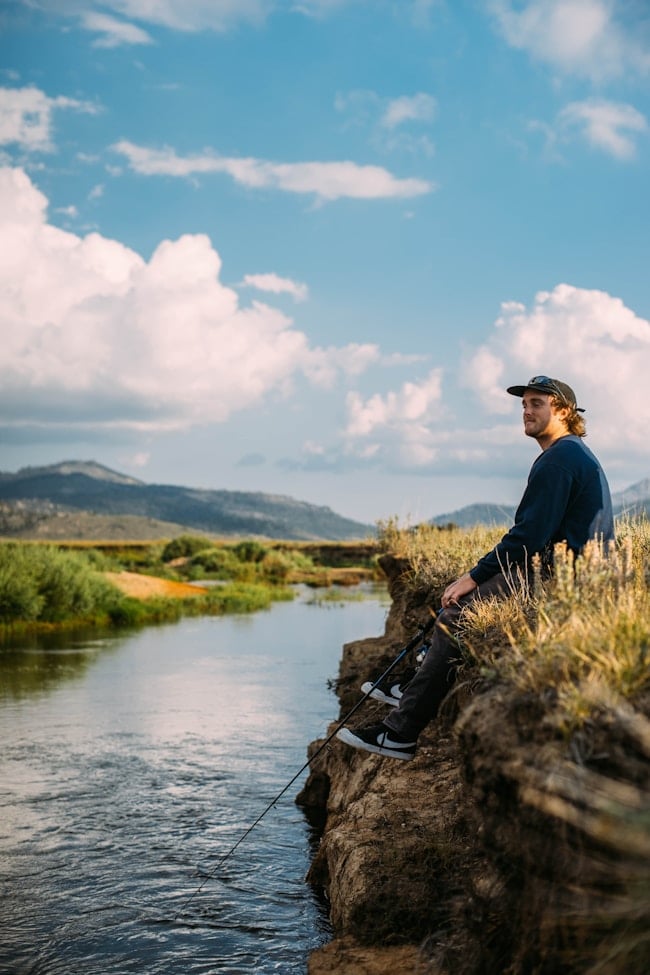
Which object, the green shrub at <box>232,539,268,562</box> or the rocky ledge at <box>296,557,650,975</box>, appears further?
the green shrub at <box>232,539,268,562</box>

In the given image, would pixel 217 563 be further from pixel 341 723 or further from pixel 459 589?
pixel 459 589

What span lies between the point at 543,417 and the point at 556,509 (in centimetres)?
75

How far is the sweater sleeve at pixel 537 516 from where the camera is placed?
5883 millimetres

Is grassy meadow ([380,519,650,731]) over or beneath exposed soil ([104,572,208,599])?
over

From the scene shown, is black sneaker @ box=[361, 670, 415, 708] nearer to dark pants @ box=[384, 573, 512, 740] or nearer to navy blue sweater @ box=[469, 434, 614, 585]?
dark pants @ box=[384, 573, 512, 740]

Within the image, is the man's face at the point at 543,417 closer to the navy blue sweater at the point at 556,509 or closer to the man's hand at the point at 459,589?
the navy blue sweater at the point at 556,509

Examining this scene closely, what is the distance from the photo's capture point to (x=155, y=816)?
31.4ft

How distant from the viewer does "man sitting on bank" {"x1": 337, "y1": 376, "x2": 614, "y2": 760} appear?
5891mm

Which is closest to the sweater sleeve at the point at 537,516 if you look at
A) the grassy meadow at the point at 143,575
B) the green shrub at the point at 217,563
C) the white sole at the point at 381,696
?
the white sole at the point at 381,696

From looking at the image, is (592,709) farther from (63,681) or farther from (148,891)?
(63,681)

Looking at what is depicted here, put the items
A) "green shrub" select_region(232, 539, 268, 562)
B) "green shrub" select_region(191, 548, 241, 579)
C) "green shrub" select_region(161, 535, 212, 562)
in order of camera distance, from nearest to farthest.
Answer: "green shrub" select_region(191, 548, 241, 579), "green shrub" select_region(232, 539, 268, 562), "green shrub" select_region(161, 535, 212, 562)

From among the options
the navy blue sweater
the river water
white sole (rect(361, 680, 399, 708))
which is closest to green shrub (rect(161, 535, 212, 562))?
the river water

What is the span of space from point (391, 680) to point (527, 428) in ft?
7.12

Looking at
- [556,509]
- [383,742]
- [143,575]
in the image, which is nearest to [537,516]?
[556,509]
